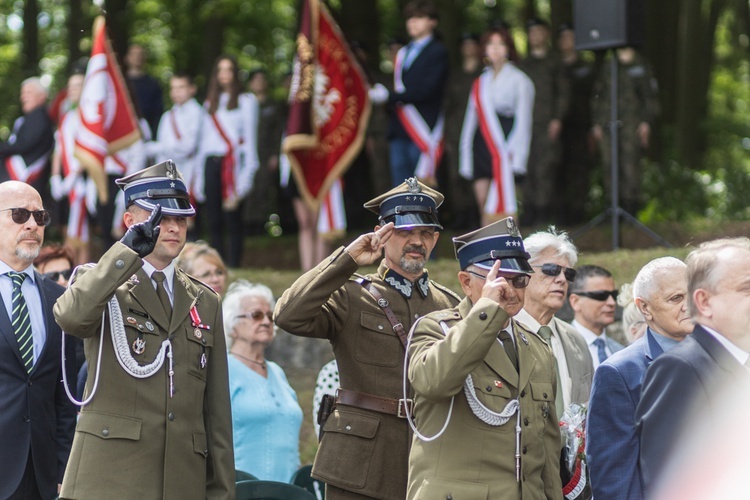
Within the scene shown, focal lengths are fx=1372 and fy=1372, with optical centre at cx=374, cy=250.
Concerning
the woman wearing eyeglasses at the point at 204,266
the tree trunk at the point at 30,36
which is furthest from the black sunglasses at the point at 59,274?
the tree trunk at the point at 30,36

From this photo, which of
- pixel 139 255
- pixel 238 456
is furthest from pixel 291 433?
pixel 139 255

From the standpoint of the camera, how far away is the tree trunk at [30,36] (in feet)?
69.1

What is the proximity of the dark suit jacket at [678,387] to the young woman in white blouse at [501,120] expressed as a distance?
794cm

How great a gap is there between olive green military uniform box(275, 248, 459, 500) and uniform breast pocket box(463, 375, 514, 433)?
896 millimetres

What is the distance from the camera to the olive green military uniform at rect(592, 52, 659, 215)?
1365 centimetres

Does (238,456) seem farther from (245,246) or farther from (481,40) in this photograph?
(245,246)

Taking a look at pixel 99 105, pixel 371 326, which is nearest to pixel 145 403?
pixel 371 326

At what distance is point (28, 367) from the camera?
6.30 meters

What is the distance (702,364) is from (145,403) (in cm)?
234

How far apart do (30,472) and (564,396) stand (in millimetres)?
2565

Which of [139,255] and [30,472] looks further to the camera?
[30,472]

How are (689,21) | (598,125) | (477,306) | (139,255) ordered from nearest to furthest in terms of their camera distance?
(477,306) → (139,255) → (598,125) → (689,21)

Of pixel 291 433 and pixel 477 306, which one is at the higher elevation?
pixel 477 306

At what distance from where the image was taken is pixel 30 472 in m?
6.31
